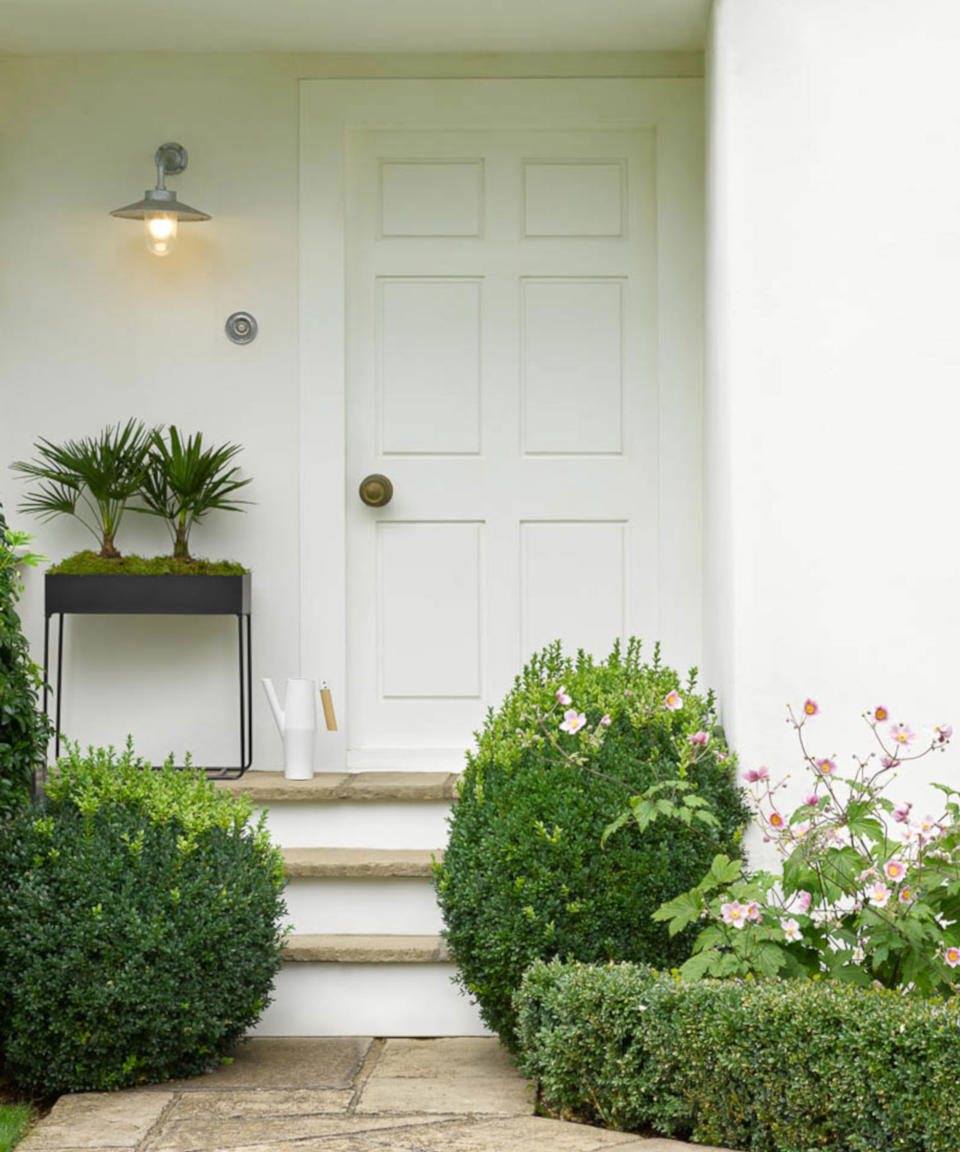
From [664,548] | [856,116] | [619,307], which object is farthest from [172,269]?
[856,116]

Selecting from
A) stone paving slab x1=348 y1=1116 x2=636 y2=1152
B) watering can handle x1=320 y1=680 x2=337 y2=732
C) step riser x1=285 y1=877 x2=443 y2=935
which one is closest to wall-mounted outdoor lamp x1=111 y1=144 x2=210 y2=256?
watering can handle x1=320 y1=680 x2=337 y2=732

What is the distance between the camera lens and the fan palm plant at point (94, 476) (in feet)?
14.8

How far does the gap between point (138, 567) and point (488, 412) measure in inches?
49.3

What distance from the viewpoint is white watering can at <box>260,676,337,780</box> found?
174 inches

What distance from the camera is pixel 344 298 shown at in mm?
4715

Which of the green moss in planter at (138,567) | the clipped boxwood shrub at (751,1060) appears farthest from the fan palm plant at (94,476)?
the clipped boxwood shrub at (751,1060)

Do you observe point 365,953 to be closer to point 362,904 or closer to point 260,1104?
point 362,904

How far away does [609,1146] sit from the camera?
2889mm

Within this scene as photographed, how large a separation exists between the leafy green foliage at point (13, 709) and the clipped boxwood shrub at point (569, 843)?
107 centimetres

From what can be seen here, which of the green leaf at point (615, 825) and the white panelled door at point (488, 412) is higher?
the white panelled door at point (488, 412)

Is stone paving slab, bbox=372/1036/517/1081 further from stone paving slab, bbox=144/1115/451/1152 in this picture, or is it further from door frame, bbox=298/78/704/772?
door frame, bbox=298/78/704/772

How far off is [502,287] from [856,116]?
131 cm

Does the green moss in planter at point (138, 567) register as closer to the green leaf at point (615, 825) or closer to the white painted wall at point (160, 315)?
the white painted wall at point (160, 315)

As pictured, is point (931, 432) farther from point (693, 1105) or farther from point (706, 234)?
point (693, 1105)
